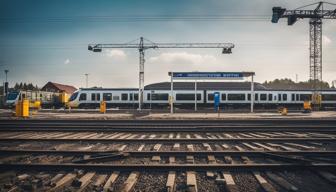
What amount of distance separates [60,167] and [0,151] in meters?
3.13

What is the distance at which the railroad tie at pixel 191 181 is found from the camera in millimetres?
3904

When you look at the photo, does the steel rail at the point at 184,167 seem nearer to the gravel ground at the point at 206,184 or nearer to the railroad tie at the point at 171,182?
the railroad tie at the point at 171,182

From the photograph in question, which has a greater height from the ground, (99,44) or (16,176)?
(99,44)

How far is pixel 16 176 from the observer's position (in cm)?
464

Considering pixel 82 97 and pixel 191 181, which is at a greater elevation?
pixel 82 97

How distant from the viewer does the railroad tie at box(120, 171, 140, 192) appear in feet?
12.9

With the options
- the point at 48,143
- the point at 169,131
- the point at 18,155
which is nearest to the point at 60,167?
the point at 18,155

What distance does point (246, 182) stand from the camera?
13.9 feet

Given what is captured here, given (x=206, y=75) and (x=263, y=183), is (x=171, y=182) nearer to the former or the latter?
(x=263, y=183)

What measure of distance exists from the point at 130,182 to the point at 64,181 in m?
1.40

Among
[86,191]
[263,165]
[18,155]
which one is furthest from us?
[18,155]

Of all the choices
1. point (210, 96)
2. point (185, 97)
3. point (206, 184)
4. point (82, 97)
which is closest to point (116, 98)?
point (82, 97)

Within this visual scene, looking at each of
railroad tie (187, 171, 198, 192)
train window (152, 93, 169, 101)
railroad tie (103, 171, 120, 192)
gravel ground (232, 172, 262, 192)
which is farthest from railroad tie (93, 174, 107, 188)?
train window (152, 93, 169, 101)

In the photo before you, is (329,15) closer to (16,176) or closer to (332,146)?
(332,146)
